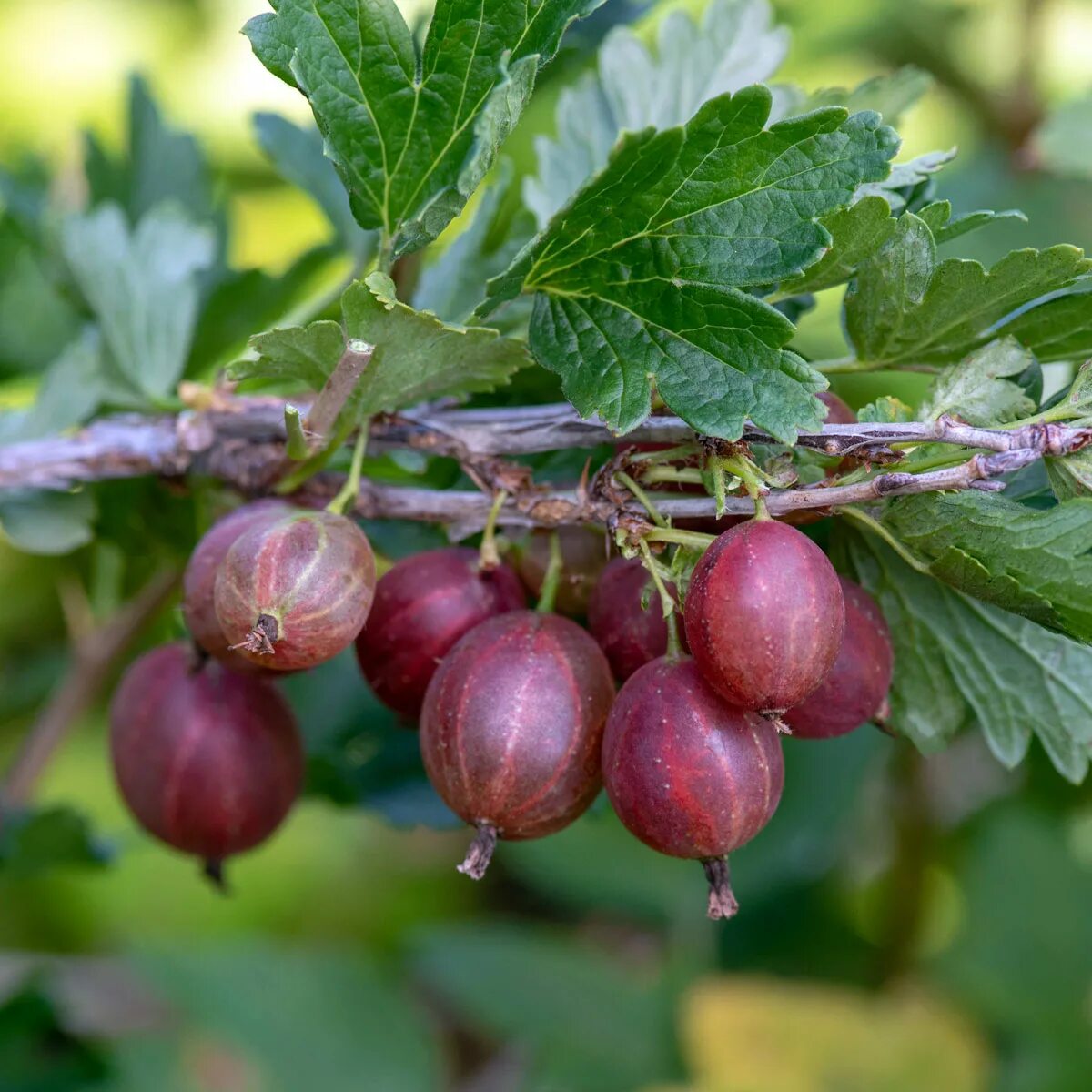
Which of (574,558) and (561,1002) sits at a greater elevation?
(574,558)

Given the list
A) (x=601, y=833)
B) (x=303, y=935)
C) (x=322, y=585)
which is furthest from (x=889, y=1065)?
(x=322, y=585)

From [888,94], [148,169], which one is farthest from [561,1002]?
[888,94]

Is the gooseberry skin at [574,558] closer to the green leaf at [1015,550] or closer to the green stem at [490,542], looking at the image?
the green stem at [490,542]

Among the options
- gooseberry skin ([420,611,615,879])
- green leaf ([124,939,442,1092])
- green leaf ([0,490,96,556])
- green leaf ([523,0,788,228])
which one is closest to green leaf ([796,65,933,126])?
green leaf ([523,0,788,228])

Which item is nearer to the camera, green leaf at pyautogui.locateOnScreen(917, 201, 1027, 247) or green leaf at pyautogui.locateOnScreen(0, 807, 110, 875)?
green leaf at pyautogui.locateOnScreen(917, 201, 1027, 247)

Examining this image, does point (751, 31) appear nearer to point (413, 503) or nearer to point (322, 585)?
point (413, 503)

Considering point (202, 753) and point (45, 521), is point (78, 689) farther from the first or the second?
point (202, 753)

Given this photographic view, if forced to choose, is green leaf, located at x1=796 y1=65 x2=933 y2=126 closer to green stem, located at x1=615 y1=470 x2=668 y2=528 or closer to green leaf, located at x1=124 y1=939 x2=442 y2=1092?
green stem, located at x1=615 y1=470 x2=668 y2=528
